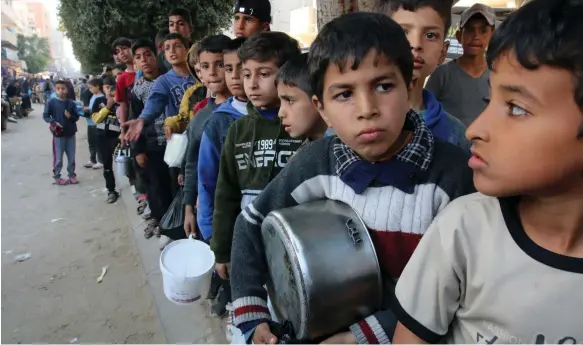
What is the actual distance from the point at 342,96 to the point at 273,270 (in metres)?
0.58

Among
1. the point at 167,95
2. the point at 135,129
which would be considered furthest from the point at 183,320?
the point at 167,95

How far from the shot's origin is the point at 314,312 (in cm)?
109

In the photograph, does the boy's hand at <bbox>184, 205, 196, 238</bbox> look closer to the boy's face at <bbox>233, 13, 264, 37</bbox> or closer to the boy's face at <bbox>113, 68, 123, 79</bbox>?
the boy's face at <bbox>233, 13, 264, 37</bbox>

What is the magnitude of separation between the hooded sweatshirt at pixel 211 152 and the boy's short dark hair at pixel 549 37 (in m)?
1.81

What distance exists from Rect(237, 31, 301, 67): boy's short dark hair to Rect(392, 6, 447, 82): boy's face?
2.19 feet

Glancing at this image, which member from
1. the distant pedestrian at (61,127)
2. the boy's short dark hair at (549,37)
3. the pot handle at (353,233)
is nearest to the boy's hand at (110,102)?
the distant pedestrian at (61,127)

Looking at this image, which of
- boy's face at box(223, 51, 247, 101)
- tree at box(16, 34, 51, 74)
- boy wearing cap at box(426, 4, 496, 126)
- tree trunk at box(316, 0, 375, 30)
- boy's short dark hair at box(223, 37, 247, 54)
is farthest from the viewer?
tree at box(16, 34, 51, 74)

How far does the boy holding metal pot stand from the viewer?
3.74 feet

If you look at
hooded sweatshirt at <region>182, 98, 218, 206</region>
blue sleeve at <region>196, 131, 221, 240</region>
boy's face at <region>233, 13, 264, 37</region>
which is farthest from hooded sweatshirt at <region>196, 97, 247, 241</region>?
boy's face at <region>233, 13, 264, 37</region>

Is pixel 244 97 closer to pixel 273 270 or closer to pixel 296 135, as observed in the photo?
pixel 296 135

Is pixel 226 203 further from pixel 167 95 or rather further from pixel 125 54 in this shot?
pixel 125 54

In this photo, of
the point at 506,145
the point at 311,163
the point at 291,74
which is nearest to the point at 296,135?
the point at 291,74

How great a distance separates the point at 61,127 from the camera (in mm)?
7891

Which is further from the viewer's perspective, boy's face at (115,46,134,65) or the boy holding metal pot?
boy's face at (115,46,134,65)
